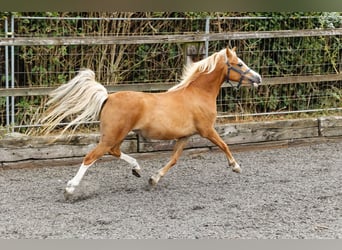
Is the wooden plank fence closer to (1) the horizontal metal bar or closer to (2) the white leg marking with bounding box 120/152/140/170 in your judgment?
(1) the horizontal metal bar

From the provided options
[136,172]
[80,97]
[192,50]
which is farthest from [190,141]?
[80,97]

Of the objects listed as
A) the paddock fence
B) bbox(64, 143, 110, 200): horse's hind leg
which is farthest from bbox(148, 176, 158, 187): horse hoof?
the paddock fence

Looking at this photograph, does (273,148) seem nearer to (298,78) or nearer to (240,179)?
(298,78)

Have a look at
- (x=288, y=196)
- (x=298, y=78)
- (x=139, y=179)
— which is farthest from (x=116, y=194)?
(x=298, y=78)

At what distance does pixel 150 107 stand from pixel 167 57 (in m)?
2.72

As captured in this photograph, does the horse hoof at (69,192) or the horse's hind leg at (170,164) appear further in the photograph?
the horse's hind leg at (170,164)

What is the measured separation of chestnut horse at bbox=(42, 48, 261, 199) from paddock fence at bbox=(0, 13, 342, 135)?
1.18 metres

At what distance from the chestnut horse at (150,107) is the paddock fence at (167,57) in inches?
46.4

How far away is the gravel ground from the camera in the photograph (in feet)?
11.7

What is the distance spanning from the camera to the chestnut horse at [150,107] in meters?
4.43

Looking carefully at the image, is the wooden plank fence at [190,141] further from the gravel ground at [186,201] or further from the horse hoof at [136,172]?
the horse hoof at [136,172]

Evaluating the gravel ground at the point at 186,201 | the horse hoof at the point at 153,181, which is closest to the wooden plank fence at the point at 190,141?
the gravel ground at the point at 186,201

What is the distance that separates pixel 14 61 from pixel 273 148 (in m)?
3.63

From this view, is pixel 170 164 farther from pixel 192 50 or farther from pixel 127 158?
pixel 192 50
